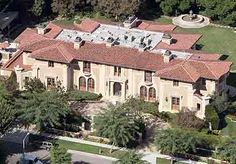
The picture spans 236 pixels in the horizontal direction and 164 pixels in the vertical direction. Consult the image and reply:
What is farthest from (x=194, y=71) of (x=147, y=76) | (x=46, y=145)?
(x=46, y=145)

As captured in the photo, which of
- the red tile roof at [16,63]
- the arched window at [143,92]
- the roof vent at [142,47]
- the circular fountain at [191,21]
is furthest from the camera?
the circular fountain at [191,21]

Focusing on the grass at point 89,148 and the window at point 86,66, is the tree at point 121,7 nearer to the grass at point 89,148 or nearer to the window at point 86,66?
the window at point 86,66

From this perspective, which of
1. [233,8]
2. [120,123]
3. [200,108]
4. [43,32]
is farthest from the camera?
[233,8]

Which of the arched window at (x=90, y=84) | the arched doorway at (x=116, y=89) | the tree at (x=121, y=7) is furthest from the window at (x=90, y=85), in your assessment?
the tree at (x=121, y=7)

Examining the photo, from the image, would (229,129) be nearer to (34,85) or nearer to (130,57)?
(130,57)

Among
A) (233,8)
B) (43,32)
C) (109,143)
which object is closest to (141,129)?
(109,143)

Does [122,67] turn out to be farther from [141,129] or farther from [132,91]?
[141,129]
